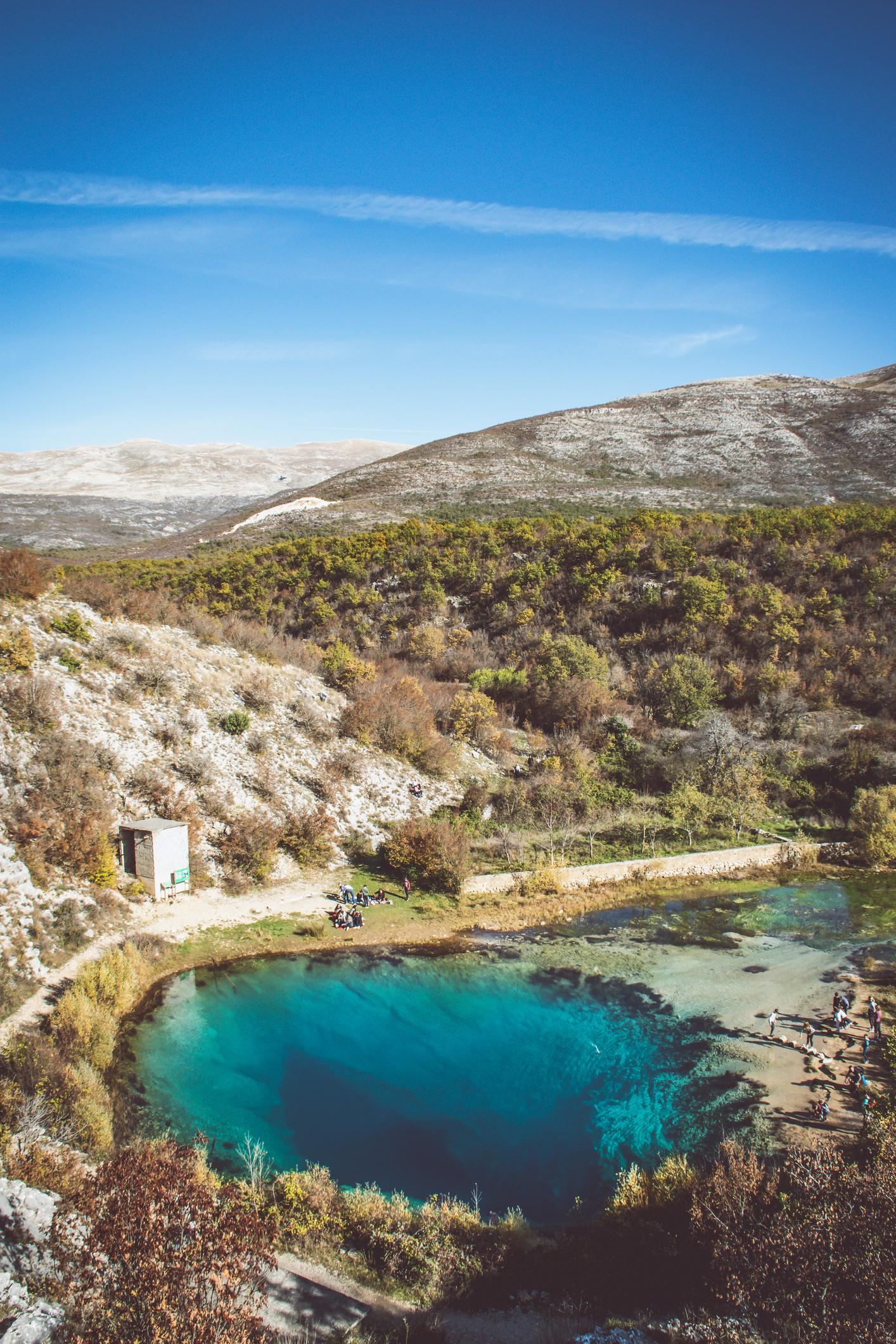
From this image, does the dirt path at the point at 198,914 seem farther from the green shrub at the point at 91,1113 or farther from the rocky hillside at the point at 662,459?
the rocky hillside at the point at 662,459

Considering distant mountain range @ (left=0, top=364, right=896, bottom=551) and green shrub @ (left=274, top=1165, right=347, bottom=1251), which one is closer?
green shrub @ (left=274, top=1165, right=347, bottom=1251)

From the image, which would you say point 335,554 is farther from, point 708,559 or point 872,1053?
point 872,1053

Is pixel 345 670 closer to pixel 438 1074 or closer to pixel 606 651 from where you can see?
pixel 606 651

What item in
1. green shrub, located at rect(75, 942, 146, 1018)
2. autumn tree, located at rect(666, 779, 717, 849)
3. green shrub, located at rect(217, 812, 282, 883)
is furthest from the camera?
autumn tree, located at rect(666, 779, 717, 849)

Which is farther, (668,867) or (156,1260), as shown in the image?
(668,867)

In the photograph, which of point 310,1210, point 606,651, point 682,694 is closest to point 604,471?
point 606,651

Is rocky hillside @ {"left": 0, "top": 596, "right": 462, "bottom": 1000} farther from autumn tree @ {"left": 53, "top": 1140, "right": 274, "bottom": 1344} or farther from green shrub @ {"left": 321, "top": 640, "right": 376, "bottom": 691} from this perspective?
autumn tree @ {"left": 53, "top": 1140, "right": 274, "bottom": 1344}

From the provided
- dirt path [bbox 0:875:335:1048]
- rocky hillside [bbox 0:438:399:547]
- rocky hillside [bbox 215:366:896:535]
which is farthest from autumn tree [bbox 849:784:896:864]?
rocky hillside [bbox 0:438:399:547]

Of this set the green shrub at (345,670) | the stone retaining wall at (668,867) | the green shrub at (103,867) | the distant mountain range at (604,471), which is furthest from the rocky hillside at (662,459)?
the green shrub at (103,867)
